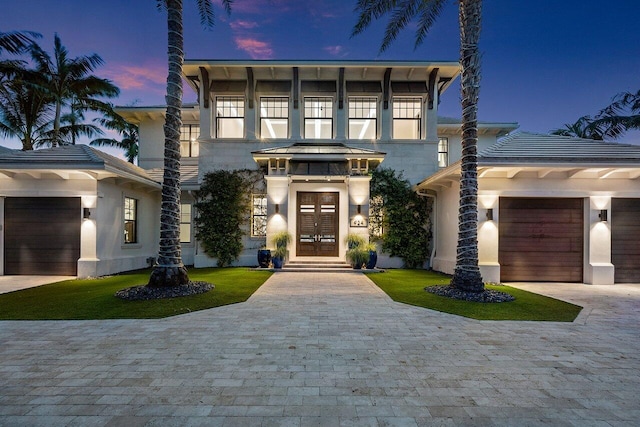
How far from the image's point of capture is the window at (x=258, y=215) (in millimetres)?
14117

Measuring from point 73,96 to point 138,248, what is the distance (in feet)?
44.2

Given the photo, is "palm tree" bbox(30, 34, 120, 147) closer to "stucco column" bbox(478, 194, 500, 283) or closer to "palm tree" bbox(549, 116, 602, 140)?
"stucco column" bbox(478, 194, 500, 283)

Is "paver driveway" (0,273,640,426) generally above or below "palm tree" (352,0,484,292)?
below

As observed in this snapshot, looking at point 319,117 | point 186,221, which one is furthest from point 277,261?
point 319,117

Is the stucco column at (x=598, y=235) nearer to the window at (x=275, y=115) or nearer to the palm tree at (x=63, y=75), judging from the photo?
the window at (x=275, y=115)

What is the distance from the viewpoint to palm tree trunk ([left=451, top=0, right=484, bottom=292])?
768 cm

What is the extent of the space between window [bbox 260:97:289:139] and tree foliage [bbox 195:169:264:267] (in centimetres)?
242

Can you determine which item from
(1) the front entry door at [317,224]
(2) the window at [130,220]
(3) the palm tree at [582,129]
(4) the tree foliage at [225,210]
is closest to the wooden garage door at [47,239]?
(2) the window at [130,220]

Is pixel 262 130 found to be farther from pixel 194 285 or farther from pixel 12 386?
pixel 12 386

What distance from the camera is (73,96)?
1934cm

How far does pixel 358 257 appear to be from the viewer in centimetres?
1200

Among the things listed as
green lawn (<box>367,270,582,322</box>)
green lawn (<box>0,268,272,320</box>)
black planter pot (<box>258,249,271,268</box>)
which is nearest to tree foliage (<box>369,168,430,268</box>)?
green lawn (<box>367,270,582,322</box>)

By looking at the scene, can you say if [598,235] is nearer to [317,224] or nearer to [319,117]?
[317,224]

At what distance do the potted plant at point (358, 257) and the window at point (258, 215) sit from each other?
14.9 feet
